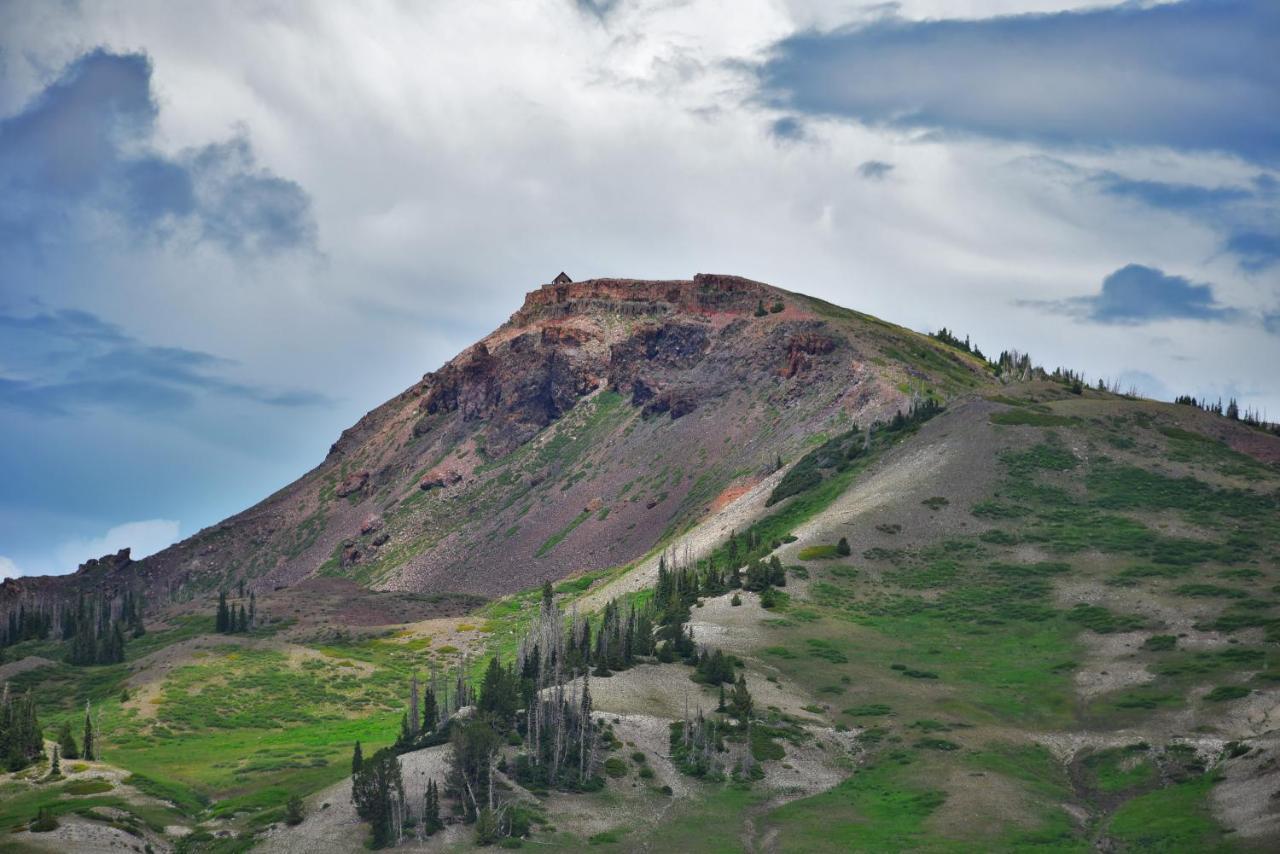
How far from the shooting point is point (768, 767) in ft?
339

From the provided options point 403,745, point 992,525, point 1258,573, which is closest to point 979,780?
point 403,745

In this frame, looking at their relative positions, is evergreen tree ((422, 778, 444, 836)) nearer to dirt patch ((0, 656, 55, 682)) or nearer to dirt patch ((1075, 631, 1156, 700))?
dirt patch ((1075, 631, 1156, 700))

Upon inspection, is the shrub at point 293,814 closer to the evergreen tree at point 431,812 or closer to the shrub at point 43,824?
the evergreen tree at point 431,812

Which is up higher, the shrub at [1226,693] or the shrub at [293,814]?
the shrub at [1226,693]

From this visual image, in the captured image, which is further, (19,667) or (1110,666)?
(19,667)

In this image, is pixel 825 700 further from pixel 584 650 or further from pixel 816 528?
pixel 816 528

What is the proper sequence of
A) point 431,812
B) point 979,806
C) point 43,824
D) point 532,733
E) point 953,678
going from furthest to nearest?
point 953,678
point 532,733
point 43,824
point 979,806
point 431,812

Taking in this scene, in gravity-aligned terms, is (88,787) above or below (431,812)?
below

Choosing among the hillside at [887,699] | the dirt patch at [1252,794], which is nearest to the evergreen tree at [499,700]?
the hillside at [887,699]

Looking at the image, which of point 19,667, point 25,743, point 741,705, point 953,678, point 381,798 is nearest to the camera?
point 381,798

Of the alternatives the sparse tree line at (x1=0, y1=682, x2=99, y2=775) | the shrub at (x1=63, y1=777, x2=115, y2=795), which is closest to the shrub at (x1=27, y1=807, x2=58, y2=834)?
the shrub at (x1=63, y1=777, x2=115, y2=795)

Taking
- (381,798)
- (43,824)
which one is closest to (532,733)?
(381,798)

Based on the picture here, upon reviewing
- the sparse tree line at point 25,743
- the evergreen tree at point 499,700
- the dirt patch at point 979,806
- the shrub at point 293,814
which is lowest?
the dirt patch at point 979,806

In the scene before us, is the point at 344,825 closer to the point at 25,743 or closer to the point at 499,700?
the point at 499,700
